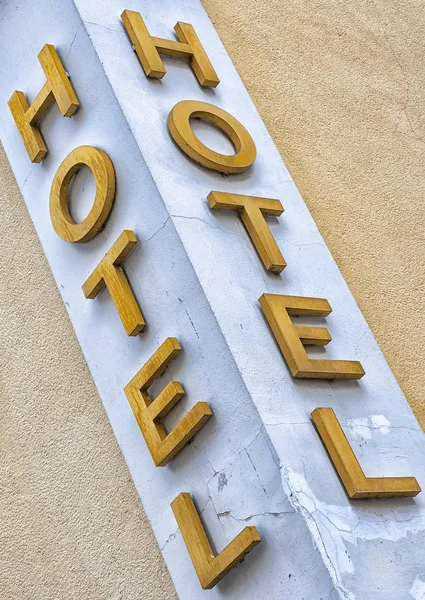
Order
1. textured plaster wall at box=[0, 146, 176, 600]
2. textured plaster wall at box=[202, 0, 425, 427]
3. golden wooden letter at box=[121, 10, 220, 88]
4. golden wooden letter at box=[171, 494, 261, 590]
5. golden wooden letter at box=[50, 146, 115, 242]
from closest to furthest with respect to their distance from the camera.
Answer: golden wooden letter at box=[171, 494, 261, 590] → textured plaster wall at box=[0, 146, 176, 600] → golden wooden letter at box=[50, 146, 115, 242] → golden wooden letter at box=[121, 10, 220, 88] → textured plaster wall at box=[202, 0, 425, 427]

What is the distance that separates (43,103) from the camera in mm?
2469

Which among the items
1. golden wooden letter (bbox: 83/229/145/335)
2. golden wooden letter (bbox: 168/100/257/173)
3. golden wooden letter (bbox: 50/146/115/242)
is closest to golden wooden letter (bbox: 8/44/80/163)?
golden wooden letter (bbox: 50/146/115/242)

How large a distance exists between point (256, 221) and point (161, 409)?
0.58 metres

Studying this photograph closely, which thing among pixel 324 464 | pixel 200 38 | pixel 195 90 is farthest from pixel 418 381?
pixel 200 38

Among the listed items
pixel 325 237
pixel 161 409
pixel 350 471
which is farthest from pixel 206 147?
pixel 350 471

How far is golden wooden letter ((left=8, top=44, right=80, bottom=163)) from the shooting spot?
93.6 inches

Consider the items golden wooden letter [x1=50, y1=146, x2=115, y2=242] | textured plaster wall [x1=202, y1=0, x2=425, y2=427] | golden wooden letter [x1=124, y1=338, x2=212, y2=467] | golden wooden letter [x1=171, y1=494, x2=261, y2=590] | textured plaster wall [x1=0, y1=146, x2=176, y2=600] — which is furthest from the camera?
textured plaster wall [x1=202, y1=0, x2=425, y2=427]

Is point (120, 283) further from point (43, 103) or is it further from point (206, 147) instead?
point (43, 103)

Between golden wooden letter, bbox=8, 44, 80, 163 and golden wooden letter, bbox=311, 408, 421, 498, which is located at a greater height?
golden wooden letter, bbox=8, 44, 80, 163

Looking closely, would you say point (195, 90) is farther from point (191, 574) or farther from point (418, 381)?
point (191, 574)

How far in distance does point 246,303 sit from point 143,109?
26.1 inches

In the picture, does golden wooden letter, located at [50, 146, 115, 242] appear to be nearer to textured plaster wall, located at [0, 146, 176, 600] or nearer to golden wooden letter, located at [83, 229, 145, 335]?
golden wooden letter, located at [83, 229, 145, 335]

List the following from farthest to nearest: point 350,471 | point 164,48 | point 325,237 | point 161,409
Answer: point 325,237, point 164,48, point 161,409, point 350,471

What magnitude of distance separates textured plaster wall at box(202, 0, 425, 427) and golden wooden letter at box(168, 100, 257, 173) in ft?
1.11
